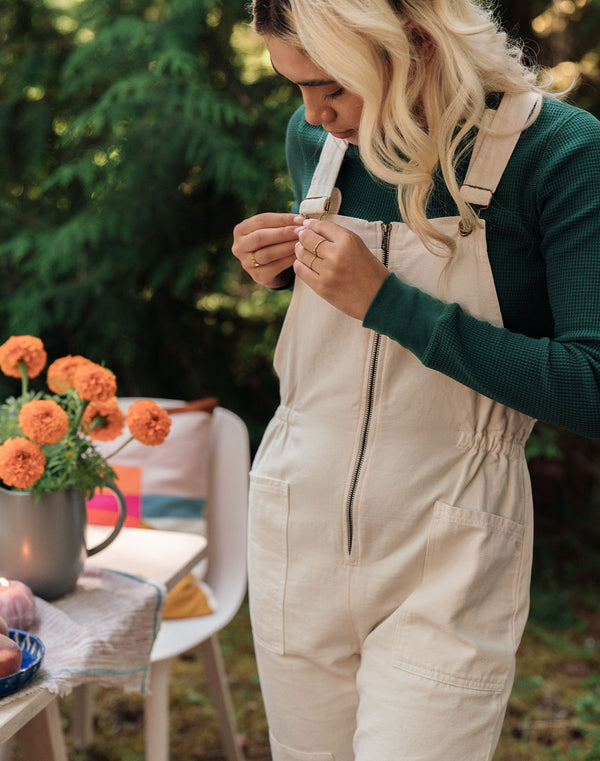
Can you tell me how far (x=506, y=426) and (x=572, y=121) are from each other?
1.39 feet

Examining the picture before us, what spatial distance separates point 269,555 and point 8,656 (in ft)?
1.37

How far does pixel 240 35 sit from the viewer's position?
2.97 m

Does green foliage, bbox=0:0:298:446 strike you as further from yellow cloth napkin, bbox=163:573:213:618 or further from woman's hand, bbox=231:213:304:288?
woman's hand, bbox=231:213:304:288

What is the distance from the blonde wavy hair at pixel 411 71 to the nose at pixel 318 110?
0.23ft

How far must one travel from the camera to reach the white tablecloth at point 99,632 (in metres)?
1.16

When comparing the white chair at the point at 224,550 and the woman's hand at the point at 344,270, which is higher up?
the woman's hand at the point at 344,270

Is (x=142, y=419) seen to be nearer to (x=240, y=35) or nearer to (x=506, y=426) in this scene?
(x=506, y=426)

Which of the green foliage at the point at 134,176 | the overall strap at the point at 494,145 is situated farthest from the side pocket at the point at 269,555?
the green foliage at the point at 134,176

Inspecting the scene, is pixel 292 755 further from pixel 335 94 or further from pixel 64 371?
pixel 335 94

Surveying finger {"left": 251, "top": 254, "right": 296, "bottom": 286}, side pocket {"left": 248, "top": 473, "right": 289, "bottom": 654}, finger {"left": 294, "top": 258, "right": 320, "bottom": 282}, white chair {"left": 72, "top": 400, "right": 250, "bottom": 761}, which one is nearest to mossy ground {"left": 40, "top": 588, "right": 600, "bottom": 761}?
white chair {"left": 72, "top": 400, "right": 250, "bottom": 761}

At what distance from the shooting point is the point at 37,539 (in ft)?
4.35

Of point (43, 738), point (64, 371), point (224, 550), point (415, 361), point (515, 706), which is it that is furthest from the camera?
point (515, 706)

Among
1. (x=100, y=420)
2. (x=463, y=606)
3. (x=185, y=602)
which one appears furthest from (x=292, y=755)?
(x=185, y=602)

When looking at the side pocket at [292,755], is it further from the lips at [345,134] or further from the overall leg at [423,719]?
the lips at [345,134]
